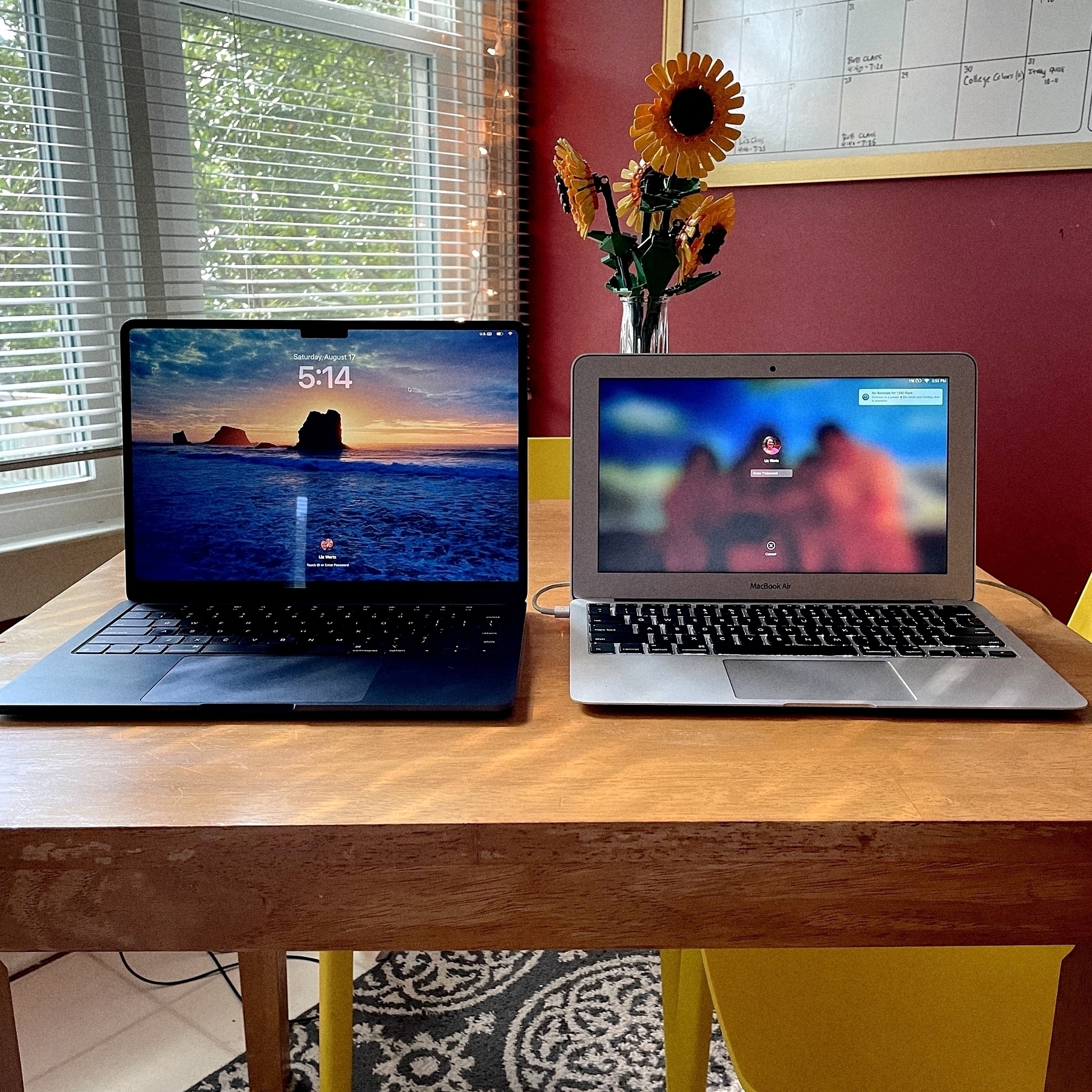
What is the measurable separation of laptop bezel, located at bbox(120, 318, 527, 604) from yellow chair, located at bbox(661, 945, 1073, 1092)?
1.32ft

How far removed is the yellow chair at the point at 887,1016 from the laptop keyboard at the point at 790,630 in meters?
0.26

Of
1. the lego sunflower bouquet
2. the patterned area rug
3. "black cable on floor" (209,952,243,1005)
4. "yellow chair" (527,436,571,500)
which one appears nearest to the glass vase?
the lego sunflower bouquet

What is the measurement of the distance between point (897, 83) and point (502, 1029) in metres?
1.90

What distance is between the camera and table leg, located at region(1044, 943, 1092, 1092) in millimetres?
692

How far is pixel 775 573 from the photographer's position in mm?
1000

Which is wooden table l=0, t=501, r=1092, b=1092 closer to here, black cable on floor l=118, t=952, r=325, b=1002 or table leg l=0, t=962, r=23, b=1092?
table leg l=0, t=962, r=23, b=1092

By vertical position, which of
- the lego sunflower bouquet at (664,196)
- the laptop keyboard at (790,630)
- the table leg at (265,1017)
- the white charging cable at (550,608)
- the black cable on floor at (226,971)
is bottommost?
the black cable on floor at (226,971)

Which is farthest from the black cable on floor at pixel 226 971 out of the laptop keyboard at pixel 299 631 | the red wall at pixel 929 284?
the red wall at pixel 929 284

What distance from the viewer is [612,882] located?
650 mm

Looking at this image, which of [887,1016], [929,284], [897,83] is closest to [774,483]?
[887,1016]

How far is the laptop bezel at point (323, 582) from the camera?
3.23 feet

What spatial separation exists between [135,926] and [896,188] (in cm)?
198

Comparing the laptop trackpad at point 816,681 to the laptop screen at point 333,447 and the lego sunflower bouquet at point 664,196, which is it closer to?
the laptop screen at point 333,447

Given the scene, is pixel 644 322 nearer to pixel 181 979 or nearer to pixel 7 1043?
pixel 7 1043
